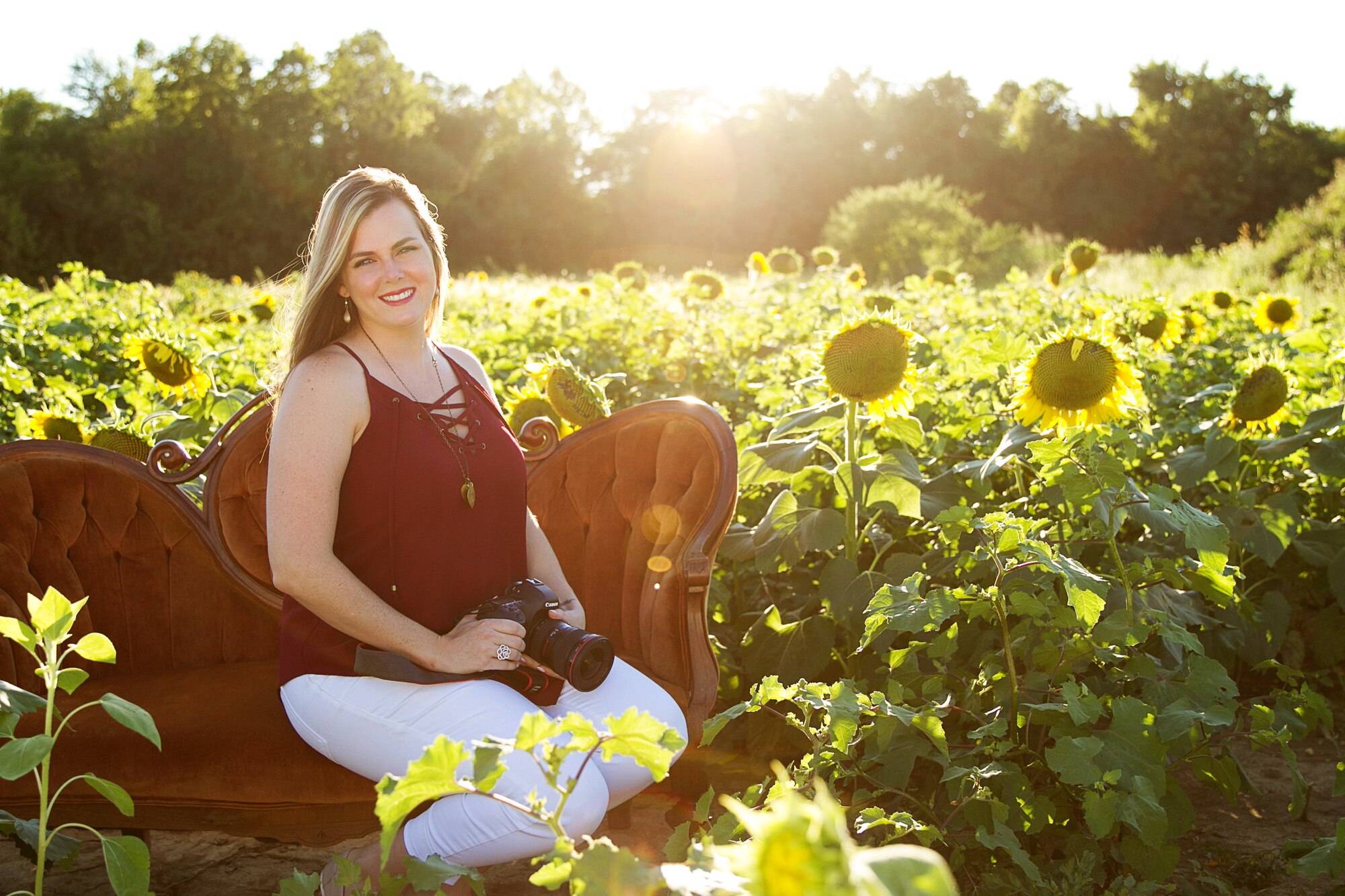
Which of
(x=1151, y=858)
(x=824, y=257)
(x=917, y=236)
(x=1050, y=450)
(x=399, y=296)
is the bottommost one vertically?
(x=1151, y=858)

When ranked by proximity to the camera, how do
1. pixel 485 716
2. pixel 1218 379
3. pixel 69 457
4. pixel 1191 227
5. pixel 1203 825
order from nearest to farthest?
pixel 485 716
pixel 69 457
pixel 1203 825
pixel 1218 379
pixel 1191 227

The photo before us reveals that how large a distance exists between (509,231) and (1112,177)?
2020 centimetres

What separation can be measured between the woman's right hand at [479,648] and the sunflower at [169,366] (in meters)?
1.74

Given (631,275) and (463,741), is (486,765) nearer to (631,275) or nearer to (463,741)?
(463,741)

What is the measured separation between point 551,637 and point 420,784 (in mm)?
1036

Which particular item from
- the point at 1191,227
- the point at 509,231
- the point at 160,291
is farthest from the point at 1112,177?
the point at 160,291

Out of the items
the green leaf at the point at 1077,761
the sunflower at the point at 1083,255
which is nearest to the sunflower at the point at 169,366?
the green leaf at the point at 1077,761

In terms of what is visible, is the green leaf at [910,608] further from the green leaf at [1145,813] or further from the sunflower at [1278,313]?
the sunflower at [1278,313]

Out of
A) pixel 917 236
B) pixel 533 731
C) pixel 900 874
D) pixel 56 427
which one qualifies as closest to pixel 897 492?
pixel 533 731

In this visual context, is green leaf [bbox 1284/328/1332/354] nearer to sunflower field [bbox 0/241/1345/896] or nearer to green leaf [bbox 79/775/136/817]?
sunflower field [bbox 0/241/1345/896]

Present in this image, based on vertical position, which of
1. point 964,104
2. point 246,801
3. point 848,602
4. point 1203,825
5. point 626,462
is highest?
point 964,104

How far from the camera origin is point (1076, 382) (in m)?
2.53

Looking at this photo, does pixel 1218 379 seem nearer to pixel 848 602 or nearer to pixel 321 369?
pixel 848 602

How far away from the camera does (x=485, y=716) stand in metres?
1.89
